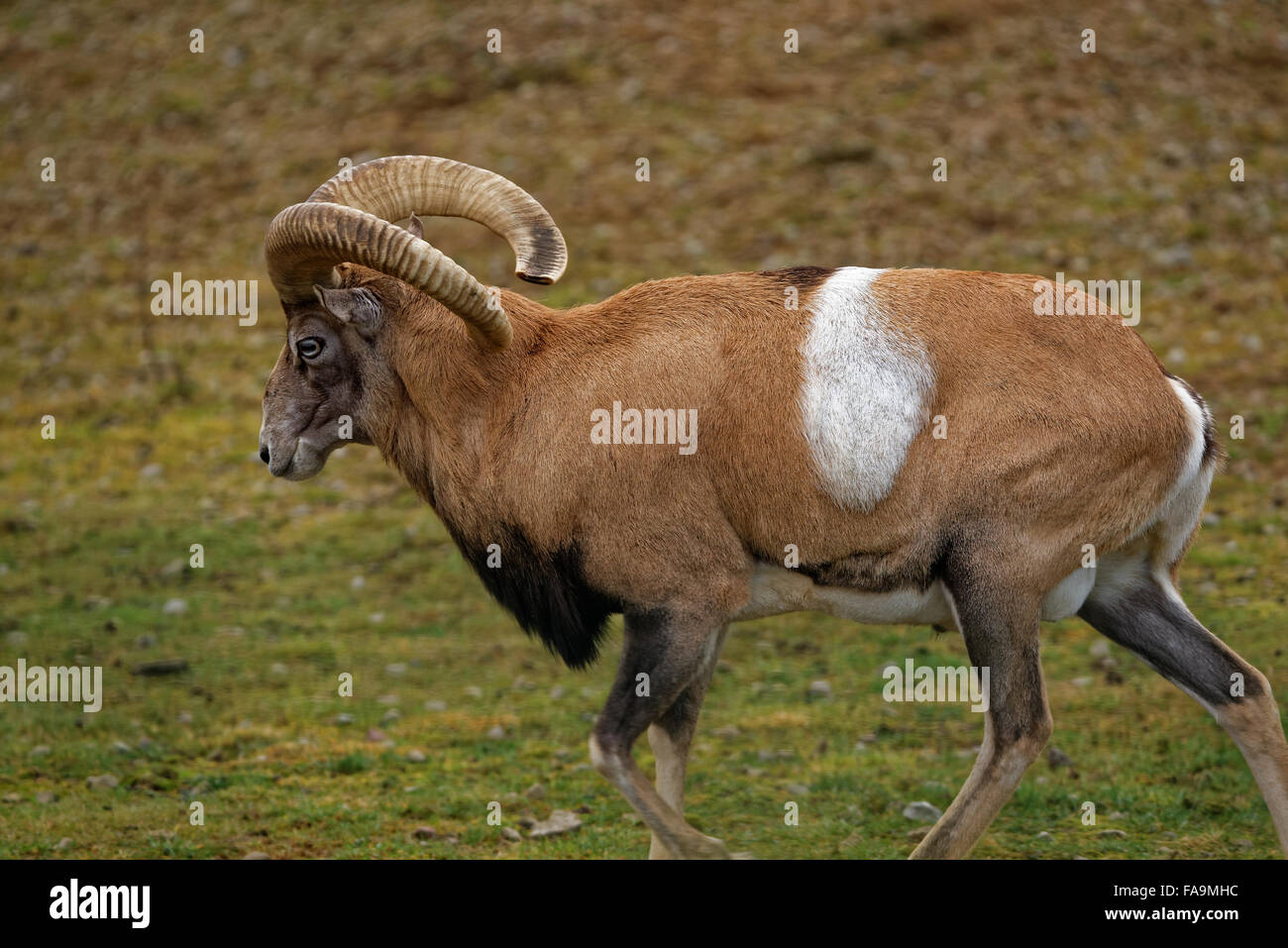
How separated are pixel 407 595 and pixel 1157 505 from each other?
772cm

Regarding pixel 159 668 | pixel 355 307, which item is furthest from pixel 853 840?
pixel 159 668

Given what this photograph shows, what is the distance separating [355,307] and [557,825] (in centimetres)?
334

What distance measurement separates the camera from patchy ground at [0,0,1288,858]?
9867 millimetres

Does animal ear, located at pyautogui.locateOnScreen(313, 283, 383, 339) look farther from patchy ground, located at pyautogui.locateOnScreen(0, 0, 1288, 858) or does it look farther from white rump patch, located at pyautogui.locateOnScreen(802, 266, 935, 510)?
patchy ground, located at pyautogui.locateOnScreen(0, 0, 1288, 858)

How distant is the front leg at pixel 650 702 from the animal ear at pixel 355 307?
2186mm

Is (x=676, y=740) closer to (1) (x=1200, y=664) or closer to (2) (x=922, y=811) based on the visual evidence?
(2) (x=922, y=811)

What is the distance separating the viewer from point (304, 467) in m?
8.84

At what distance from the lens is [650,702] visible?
789 centimetres

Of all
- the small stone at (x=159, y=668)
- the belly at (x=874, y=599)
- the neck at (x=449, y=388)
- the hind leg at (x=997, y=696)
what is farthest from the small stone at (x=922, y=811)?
the small stone at (x=159, y=668)

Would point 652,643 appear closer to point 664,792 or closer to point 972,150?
point 664,792

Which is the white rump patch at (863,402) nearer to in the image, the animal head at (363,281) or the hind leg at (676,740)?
the hind leg at (676,740)

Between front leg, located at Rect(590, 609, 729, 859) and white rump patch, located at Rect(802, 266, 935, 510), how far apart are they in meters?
1.06

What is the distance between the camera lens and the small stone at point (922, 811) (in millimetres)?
9320

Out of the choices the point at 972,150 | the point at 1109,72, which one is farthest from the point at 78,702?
the point at 1109,72
